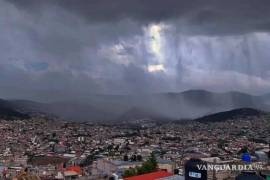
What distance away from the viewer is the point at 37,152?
153500mm

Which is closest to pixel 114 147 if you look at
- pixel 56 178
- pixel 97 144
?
pixel 97 144

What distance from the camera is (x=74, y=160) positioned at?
130m

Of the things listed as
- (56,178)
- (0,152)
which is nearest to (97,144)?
(0,152)

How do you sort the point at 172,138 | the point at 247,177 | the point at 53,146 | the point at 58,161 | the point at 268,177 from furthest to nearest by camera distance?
the point at 172,138 → the point at 53,146 → the point at 58,161 → the point at 268,177 → the point at 247,177

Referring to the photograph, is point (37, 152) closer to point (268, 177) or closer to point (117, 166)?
point (117, 166)

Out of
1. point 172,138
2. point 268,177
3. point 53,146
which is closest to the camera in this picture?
point 268,177

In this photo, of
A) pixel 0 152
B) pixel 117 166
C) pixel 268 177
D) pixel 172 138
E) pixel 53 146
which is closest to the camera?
pixel 268 177

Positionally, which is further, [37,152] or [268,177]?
[37,152]

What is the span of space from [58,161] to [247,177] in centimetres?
9744

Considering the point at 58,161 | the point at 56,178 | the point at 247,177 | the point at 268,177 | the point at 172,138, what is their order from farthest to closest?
the point at 172,138
the point at 58,161
the point at 56,178
the point at 268,177
the point at 247,177

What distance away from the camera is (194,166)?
113 feet

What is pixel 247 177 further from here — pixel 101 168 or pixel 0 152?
pixel 0 152

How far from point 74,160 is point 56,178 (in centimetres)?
4915

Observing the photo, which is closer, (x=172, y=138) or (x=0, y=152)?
(x=0, y=152)
